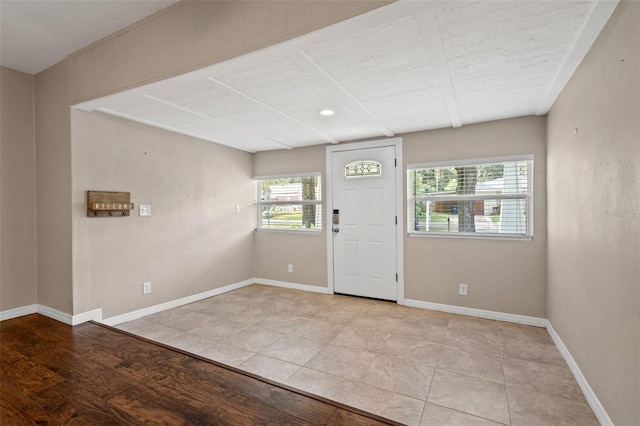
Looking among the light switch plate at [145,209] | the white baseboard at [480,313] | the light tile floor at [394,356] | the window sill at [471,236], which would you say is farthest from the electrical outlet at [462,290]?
the light switch plate at [145,209]

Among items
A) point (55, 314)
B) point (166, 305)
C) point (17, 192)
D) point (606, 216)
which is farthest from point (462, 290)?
point (17, 192)

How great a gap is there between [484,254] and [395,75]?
2395mm

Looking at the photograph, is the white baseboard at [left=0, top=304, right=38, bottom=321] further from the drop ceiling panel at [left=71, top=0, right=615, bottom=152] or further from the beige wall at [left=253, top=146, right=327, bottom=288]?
the beige wall at [left=253, top=146, right=327, bottom=288]

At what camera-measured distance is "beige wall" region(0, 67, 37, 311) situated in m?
3.00

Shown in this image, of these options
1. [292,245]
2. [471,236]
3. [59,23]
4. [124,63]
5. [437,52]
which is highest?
[59,23]

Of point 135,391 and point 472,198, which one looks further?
point 472,198

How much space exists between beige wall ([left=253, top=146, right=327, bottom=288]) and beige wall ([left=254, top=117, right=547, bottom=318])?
134 cm

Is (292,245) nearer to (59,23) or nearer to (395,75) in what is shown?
(395,75)

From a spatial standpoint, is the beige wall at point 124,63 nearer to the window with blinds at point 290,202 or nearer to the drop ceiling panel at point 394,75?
the drop ceiling panel at point 394,75

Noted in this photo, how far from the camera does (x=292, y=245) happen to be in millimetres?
4910

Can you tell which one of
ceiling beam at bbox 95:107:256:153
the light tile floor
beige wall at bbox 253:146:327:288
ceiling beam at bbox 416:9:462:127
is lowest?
the light tile floor

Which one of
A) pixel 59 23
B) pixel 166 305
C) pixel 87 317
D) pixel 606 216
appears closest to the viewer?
pixel 606 216

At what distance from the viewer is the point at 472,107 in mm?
3018

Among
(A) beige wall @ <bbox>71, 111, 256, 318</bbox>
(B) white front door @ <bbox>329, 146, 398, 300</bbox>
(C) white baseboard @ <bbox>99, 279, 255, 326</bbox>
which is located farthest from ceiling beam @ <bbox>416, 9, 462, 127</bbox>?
(C) white baseboard @ <bbox>99, 279, 255, 326</bbox>
